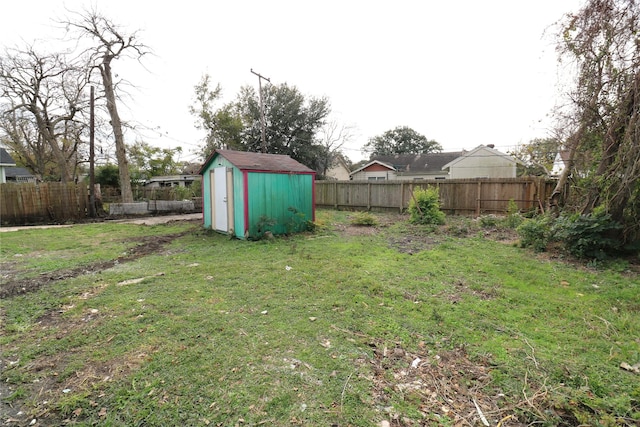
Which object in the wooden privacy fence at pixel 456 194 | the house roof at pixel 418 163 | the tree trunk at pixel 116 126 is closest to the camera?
the wooden privacy fence at pixel 456 194

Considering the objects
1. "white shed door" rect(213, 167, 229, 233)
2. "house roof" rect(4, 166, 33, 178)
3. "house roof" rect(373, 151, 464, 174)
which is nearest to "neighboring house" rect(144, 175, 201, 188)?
"house roof" rect(4, 166, 33, 178)

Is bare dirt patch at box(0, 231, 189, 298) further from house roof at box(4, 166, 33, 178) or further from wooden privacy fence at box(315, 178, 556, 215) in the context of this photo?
house roof at box(4, 166, 33, 178)

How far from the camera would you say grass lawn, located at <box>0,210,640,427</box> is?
6.05 ft

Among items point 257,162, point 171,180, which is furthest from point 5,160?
point 257,162

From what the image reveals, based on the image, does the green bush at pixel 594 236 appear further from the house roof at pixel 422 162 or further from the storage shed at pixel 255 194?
the house roof at pixel 422 162

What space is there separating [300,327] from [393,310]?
1068mm

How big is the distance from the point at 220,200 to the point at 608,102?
335 inches

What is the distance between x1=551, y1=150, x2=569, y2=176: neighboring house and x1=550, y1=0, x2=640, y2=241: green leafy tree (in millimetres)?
1578

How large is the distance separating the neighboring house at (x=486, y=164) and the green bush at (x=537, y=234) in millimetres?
14100

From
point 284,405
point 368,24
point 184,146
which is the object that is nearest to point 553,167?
point 368,24

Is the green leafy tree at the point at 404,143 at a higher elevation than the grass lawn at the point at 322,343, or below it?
higher

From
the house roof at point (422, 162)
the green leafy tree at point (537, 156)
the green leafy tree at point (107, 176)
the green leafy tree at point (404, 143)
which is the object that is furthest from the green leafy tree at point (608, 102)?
the green leafy tree at point (404, 143)

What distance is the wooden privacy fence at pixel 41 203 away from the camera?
10.5 meters

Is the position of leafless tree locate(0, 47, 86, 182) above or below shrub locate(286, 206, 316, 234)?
above
